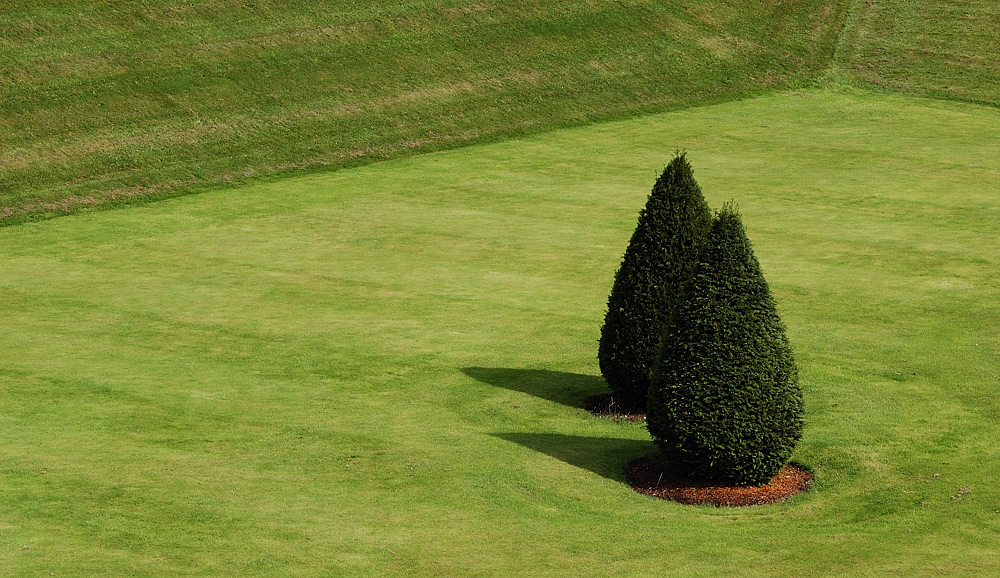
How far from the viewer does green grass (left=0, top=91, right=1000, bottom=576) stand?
15164 mm

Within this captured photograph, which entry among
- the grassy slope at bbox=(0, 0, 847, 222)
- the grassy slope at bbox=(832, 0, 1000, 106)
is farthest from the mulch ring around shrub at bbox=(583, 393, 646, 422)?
the grassy slope at bbox=(832, 0, 1000, 106)

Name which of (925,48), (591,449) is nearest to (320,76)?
(925,48)

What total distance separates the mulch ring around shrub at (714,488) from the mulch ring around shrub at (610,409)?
7.57ft

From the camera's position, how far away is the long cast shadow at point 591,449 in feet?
58.2

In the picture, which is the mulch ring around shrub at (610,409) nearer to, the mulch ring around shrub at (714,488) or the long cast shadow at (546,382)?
the long cast shadow at (546,382)

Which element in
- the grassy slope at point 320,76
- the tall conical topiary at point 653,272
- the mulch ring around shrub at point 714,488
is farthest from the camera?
the grassy slope at point 320,76

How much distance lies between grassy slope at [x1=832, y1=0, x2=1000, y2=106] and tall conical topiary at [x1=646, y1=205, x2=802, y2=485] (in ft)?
120

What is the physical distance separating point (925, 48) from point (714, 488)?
44157 mm

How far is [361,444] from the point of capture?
18297mm

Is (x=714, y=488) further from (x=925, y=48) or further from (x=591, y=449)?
(x=925, y=48)

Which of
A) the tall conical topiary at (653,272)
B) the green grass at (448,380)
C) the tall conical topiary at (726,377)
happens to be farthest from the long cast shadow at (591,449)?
the tall conical topiary at (653,272)

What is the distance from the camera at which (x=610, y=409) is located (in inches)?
791

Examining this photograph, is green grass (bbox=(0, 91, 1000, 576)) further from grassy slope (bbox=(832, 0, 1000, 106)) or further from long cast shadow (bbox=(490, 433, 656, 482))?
grassy slope (bbox=(832, 0, 1000, 106))

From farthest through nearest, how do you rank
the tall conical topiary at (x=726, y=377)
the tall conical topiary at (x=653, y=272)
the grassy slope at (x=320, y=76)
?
the grassy slope at (x=320, y=76)
the tall conical topiary at (x=653, y=272)
the tall conical topiary at (x=726, y=377)
